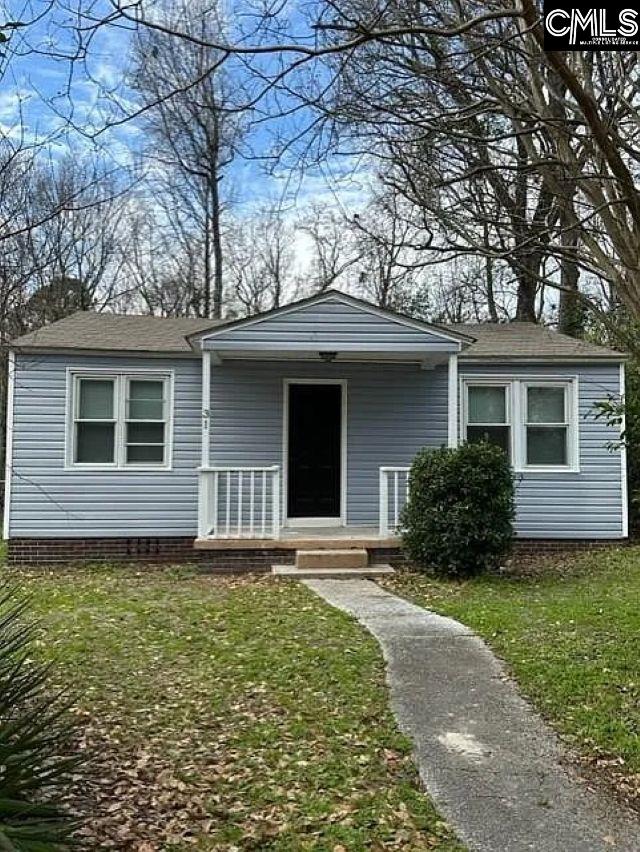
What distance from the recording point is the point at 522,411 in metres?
11.6

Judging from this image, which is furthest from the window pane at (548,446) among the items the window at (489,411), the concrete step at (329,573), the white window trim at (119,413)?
the white window trim at (119,413)

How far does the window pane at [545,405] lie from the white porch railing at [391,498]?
231cm

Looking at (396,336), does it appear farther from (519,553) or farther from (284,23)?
(284,23)

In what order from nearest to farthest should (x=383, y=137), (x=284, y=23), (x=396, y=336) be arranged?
(x=284, y=23) < (x=383, y=137) < (x=396, y=336)

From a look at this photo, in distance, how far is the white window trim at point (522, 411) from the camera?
1157 cm

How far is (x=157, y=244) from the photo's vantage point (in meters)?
22.3

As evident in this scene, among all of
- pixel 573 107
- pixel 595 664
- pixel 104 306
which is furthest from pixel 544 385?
pixel 104 306

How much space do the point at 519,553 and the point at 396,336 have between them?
13.4 feet

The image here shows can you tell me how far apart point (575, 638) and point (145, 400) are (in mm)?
7373

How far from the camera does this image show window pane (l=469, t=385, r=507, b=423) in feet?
Result: 38.5

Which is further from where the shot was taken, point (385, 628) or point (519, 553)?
point (519, 553)

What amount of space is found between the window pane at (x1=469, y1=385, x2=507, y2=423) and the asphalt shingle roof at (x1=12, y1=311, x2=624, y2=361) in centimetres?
56

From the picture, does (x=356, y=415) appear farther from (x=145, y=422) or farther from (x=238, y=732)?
(x=238, y=732)

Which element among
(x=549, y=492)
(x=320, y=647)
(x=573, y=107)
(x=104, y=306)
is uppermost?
(x=104, y=306)
